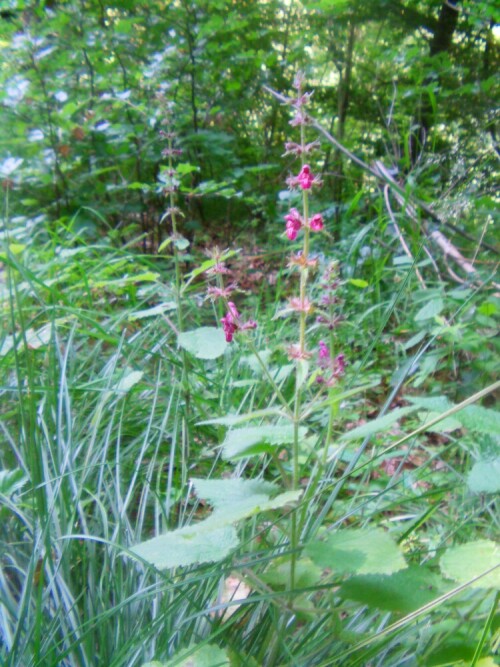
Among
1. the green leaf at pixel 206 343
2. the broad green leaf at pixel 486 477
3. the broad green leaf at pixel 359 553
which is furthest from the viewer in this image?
the green leaf at pixel 206 343

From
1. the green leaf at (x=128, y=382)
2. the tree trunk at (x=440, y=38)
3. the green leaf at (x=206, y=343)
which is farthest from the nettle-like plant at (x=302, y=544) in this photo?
the tree trunk at (x=440, y=38)

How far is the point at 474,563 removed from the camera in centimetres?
61

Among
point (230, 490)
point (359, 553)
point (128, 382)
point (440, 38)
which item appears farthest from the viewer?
point (440, 38)

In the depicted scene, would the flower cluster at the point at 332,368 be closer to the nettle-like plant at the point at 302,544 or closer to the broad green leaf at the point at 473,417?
the nettle-like plant at the point at 302,544

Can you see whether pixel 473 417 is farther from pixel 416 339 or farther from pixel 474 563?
pixel 416 339

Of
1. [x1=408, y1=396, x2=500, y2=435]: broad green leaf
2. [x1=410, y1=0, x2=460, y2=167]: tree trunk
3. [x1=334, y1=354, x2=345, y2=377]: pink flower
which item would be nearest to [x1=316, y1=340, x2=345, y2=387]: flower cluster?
[x1=334, y1=354, x2=345, y2=377]: pink flower

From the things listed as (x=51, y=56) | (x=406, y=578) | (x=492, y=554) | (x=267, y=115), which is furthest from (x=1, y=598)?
(x=267, y=115)

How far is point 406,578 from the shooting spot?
664 millimetres

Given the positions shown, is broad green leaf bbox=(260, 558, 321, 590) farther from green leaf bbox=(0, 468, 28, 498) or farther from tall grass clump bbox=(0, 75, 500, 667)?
green leaf bbox=(0, 468, 28, 498)

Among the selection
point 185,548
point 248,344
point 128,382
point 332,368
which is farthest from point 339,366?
point 128,382

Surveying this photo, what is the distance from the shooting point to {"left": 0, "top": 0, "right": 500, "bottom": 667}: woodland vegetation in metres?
0.72

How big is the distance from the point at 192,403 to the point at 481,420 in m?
0.84

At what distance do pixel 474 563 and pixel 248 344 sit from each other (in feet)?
1.34

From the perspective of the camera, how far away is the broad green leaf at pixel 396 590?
2.08 ft
